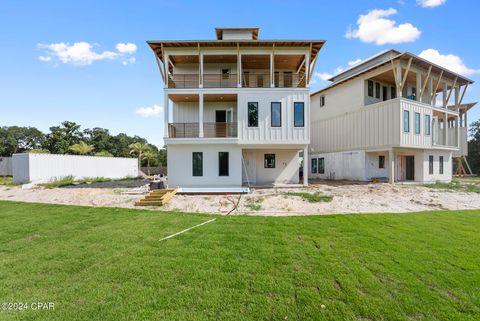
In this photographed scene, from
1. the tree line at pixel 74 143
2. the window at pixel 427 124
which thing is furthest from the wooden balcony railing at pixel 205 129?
the tree line at pixel 74 143

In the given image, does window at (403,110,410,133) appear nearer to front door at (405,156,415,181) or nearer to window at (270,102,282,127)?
front door at (405,156,415,181)

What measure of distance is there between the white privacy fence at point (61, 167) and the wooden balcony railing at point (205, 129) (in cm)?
1341

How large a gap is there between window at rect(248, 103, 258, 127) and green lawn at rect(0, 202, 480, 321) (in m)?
9.28

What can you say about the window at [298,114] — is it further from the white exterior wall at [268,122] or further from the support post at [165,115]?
the support post at [165,115]

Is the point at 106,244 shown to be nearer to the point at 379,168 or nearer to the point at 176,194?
the point at 176,194

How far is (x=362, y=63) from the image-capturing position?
23.8 meters

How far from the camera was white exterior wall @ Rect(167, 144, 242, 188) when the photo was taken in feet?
54.3

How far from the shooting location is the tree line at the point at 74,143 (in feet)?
133

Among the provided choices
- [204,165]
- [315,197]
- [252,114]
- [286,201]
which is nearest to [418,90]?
[252,114]

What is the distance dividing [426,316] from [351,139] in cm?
2070

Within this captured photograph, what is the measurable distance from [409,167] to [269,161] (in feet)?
46.1

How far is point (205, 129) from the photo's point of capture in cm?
1767

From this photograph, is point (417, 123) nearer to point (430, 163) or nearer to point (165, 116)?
point (430, 163)

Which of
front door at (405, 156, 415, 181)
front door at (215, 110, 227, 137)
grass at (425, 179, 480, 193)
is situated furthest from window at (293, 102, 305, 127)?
front door at (405, 156, 415, 181)
